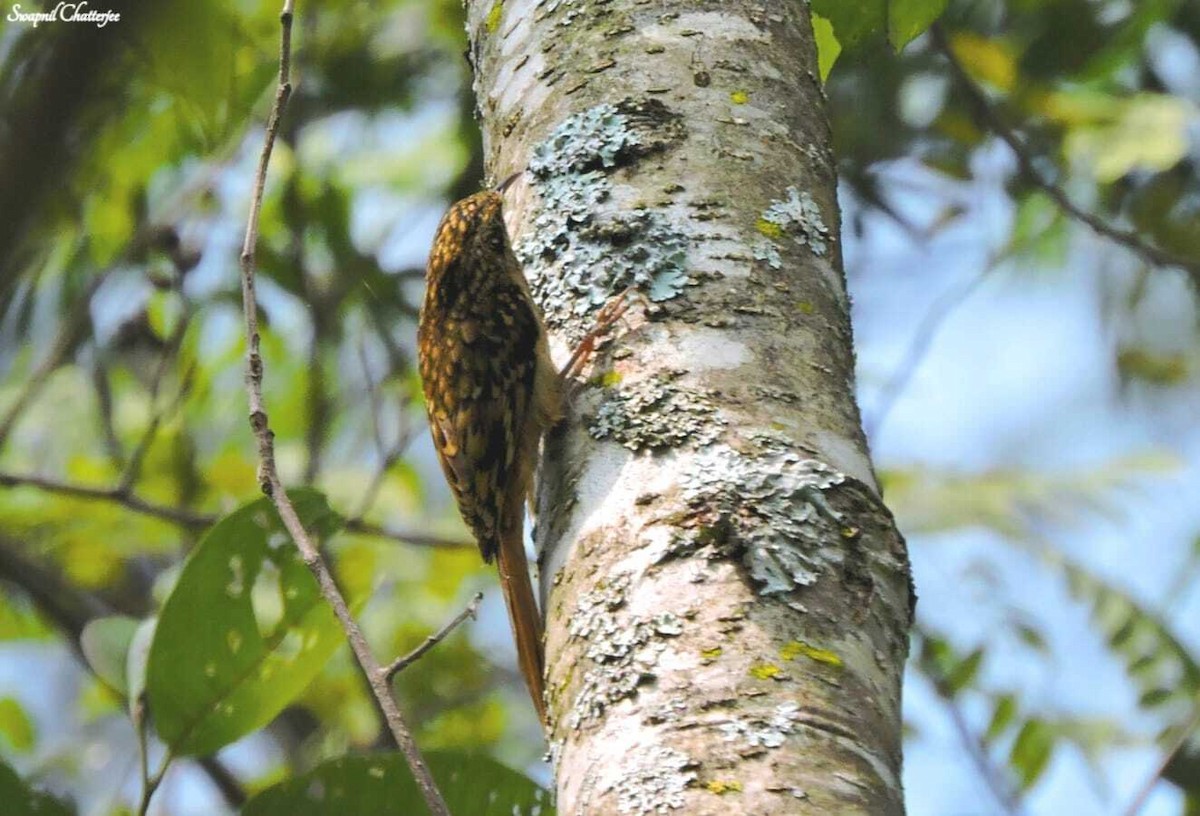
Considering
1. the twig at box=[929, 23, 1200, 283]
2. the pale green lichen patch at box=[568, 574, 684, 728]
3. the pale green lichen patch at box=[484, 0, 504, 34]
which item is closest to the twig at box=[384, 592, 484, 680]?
the pale green lichen patch at box=[568, 574, 684, 728]

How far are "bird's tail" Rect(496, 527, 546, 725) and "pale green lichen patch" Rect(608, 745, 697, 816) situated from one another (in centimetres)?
90

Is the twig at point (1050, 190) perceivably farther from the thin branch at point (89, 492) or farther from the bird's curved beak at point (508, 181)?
the thin branch at point (89, 492)

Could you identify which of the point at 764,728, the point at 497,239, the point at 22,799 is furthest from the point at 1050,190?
the point at 22,799

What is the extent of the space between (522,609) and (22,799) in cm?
90

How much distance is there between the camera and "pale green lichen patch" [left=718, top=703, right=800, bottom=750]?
145cm

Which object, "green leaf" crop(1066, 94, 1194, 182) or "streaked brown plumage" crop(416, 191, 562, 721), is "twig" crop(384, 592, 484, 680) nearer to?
"streaked brown plumage" crop(416, 191, 562, 721)

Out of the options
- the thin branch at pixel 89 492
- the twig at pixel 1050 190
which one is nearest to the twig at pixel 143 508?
the thin branch at pixel 89 492

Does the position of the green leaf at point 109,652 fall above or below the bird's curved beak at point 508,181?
below

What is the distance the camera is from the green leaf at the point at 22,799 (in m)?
2.07

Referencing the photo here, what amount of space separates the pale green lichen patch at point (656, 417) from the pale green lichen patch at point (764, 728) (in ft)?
1.36

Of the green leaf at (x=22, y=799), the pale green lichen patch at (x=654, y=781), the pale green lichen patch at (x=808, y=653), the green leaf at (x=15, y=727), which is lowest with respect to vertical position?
the pale green lichen patch at (x=654, y=781)

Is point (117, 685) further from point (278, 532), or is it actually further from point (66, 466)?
point (66, 466)

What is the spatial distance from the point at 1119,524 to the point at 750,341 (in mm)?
4007

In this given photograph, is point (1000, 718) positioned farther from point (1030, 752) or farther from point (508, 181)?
point (508, 181)
